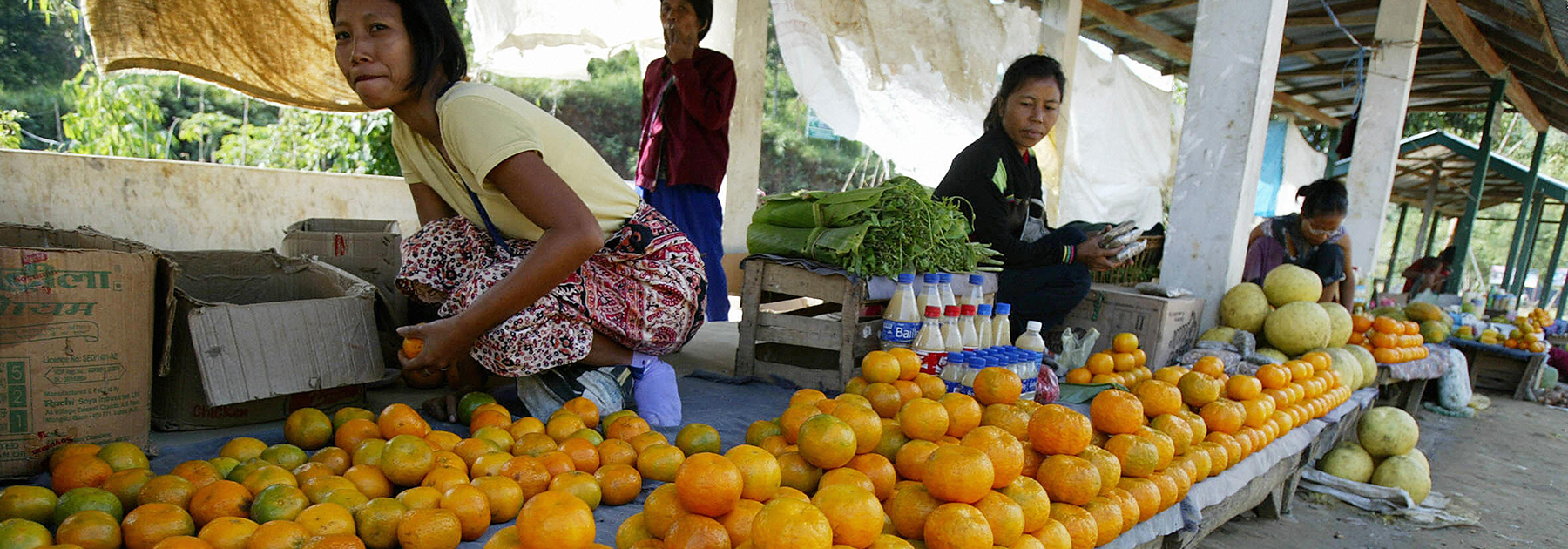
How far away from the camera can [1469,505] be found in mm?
3330

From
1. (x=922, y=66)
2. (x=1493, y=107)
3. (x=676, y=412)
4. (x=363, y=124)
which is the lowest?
(x=676, y=412)

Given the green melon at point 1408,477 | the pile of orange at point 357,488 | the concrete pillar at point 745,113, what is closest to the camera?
the pile of orange at point 357,488

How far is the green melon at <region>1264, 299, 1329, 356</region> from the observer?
3766mm

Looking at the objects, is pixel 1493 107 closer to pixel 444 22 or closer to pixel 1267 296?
pixel 1267 296

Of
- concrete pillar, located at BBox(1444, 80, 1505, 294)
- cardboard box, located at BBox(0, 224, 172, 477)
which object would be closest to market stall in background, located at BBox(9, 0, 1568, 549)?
cardboard box, located at BBox(0, 224, 172, 477)

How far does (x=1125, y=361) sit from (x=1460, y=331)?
5.44 m

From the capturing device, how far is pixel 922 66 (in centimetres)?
637

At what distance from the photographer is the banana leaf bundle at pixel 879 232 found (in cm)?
291

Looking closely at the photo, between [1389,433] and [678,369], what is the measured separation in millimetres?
3159

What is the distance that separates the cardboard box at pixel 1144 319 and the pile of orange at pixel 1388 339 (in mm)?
1195

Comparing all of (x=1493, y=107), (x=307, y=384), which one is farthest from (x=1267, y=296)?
(x=1493, y=107)

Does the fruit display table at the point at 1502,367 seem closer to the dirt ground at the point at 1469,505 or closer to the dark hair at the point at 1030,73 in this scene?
the dirt ground at the point at 1469,505

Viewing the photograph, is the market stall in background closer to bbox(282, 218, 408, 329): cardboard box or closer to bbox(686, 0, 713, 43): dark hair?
bbox(282, 218, 408, 329): cardboard box

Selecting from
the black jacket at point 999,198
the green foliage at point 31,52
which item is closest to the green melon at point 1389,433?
the black jacket at point 999,198
